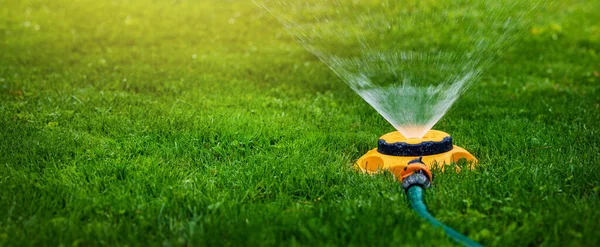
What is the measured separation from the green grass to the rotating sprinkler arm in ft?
0.18

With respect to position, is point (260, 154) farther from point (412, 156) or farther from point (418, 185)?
point (418, 185)

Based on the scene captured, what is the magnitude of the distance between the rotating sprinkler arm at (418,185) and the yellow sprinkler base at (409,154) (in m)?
0.16

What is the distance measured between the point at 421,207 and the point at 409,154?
777 mm

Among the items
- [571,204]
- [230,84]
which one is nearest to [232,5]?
[230,84]

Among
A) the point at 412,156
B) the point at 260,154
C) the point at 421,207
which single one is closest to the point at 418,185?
the point at 421,207

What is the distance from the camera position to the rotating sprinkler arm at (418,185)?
9.43 ft

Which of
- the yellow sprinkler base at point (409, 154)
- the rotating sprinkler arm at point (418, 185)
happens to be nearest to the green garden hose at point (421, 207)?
the rotating sprinkler arm at point (418, 185)

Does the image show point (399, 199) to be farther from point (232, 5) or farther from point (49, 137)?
point (232, 5)

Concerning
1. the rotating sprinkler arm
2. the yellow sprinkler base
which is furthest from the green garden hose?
the yellow sprinkler base

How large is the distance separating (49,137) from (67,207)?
1.30 m

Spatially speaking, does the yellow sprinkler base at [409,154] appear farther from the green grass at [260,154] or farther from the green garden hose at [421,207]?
the green garden hose at [421,207]

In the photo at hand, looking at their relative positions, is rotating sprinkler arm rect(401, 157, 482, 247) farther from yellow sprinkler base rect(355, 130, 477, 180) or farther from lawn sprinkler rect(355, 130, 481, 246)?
yellow sprinkler base rect(355, 130, 477, 180)

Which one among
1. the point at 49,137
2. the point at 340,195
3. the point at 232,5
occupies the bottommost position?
the point at 340,195

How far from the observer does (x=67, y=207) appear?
311 cm
